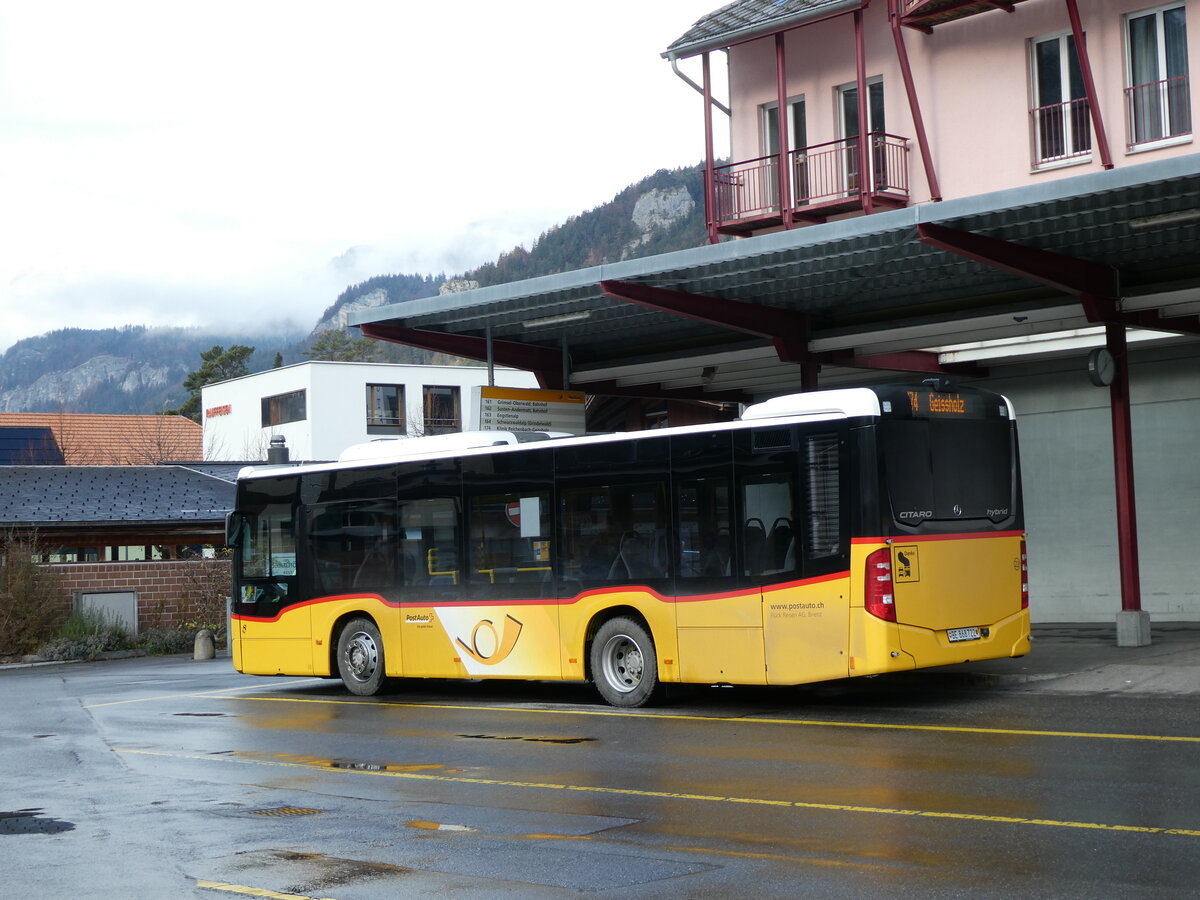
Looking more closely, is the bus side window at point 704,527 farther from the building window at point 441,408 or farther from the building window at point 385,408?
the building window at point 385,408

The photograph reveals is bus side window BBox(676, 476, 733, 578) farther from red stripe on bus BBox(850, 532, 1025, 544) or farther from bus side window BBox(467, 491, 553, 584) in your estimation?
bus side window BBox(467, 491, 553, 584)

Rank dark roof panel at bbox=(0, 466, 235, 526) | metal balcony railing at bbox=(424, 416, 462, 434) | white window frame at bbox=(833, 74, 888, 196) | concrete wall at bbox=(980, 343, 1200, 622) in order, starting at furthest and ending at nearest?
metal balcony railing at bbox=(424, 416, 462, 434), dark roof panel at bbox=(0, 466, 235, 526), white window frame at bbox=(833, 74, 888, 196), concrete wall at bbox=(980, 343, 1200, 622)

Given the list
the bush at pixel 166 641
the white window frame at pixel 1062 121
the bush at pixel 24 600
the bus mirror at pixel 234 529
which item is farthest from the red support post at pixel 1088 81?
the bush at pixel 24 600

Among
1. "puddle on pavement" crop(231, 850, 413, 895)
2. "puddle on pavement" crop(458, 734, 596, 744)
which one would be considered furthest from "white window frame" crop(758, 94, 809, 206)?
"puddle on pavement" crop(231, 850, 413, 895)

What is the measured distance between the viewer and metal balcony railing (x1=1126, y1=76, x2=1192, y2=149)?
23.3 m

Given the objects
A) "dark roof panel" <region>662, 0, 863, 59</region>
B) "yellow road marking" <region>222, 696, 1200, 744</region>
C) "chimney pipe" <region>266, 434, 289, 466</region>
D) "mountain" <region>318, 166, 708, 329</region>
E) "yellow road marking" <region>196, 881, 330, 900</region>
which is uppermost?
"mountain" <region>318, 166, 708, 329</region>

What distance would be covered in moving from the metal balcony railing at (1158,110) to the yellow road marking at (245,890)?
20091 millimetres

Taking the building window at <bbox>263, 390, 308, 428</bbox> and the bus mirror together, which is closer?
the bus mirror

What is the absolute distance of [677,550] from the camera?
15.3m

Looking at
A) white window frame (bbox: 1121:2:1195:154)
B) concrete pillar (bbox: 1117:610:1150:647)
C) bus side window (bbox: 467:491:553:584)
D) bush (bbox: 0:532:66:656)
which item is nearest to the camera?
bus side window (bbox: 467:491:553:584)

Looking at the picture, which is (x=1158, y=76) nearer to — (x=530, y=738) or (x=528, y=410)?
(x=528, y=410)

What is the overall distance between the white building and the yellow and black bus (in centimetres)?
4855

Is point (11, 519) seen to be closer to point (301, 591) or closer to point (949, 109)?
point (301, 591)

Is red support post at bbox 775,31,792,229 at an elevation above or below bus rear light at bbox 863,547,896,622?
above
